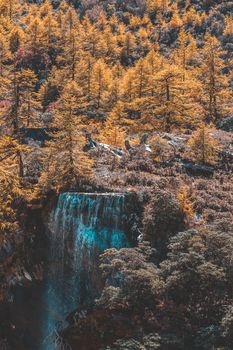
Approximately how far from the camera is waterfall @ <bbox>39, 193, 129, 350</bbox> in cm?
2411

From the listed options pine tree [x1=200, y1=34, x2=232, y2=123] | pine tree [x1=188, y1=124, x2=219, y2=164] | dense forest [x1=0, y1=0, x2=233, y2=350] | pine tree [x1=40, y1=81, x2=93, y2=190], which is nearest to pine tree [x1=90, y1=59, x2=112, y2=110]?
dense forest [x1=0, y1=0, x2=233, y2=350]

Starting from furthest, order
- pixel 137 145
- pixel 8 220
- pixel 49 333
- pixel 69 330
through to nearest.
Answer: pixel 137 145
pixel 8 220
pixel 49 333
pixel 69 330

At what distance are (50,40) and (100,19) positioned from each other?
966 inches

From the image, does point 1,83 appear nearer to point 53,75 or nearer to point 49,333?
point 53,75

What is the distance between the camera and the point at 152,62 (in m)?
57.4

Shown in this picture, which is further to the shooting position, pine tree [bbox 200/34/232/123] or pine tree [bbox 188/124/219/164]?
pine tree [bbox 200/34/232/123]

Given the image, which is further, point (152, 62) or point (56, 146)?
point (152, 62)


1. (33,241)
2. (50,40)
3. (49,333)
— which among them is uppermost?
(50,40)

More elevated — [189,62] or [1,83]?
[189,62]

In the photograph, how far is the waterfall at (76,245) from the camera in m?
24.1

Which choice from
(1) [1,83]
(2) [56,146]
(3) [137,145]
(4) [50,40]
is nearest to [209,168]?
(3) [137,145]

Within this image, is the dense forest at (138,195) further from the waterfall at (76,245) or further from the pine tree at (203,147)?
the waterfall at (76,245)

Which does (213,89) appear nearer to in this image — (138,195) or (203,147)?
(203,147)

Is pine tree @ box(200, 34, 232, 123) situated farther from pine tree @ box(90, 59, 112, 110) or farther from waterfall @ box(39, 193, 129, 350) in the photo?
waterfall @ box(39, 193, 129, 350)
